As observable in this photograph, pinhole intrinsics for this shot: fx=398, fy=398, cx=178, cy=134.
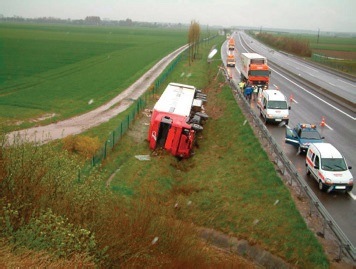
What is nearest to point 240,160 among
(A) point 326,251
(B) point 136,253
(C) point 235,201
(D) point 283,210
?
(C) point 235,201

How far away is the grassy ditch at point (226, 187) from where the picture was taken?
15234 millimetres

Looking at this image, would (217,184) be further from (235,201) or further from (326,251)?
(326,251)

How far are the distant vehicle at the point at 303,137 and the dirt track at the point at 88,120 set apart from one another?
1298 centimetres

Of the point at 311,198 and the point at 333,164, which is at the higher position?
the point at 333,164

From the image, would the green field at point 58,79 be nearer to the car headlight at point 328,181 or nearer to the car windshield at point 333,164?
Answer: the car windshield at point 333,164

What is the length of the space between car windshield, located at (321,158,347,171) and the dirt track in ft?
43.4

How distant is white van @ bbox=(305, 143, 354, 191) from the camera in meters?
17.3

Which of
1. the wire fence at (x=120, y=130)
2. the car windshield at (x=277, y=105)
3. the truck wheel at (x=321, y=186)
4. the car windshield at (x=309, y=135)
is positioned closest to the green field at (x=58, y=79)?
the wire fence at (x=120, y=130)

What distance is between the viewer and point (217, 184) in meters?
21.3

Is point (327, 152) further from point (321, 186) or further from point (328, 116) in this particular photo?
point (328, 116)

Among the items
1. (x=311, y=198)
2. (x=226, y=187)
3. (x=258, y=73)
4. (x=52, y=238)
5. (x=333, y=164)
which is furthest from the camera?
(x=258, y=73)

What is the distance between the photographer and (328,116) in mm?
32875

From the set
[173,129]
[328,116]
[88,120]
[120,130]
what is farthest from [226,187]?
[88,120]

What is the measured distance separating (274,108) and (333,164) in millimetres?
11777
